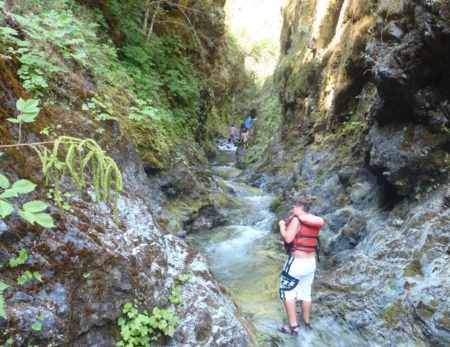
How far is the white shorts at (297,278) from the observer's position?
5246 mm

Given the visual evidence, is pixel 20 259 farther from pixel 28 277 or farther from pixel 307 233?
pixel 307 233

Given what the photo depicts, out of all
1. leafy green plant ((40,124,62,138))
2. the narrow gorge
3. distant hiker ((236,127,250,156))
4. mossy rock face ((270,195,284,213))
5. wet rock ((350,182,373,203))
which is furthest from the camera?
distant hiker ((236,127,250,156))

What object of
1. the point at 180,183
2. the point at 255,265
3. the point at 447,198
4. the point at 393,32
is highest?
the point at 393,32

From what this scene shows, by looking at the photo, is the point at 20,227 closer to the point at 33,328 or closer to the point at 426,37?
the point at 33,328

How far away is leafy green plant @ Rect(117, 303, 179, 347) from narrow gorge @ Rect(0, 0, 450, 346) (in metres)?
0.01

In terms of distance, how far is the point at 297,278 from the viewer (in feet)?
17.4

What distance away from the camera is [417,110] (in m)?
7.12

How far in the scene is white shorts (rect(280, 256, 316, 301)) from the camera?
5.25 metres

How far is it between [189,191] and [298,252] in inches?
197

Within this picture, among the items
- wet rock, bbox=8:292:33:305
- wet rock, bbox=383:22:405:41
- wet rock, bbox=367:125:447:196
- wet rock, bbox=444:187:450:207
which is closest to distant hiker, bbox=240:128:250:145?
wet rock, bbox=383:22:405:41

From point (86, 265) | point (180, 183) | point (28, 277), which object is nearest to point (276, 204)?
point (180, 183)

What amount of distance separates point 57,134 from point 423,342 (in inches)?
204

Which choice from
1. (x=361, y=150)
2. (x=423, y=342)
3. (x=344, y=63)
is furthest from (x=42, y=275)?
(x=344, y=63)

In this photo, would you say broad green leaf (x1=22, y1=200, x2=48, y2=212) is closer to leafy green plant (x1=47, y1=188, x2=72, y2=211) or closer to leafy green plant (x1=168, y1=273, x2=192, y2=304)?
leafy green plant (x1=47, y1=188, x2=72, y2=211)
